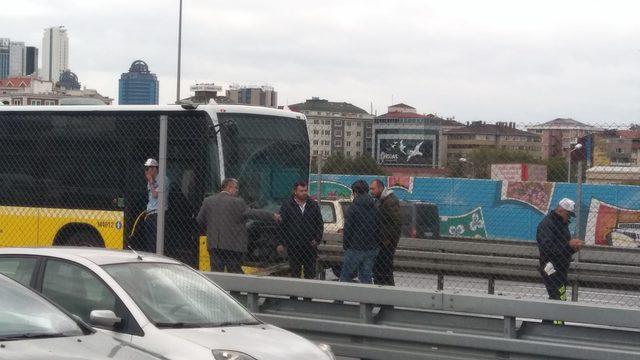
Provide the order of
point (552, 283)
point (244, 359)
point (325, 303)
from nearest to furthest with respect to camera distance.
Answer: point (244, 359), point (325, 303), point (552, 283)

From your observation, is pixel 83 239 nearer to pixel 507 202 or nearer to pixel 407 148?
pixel 407 148

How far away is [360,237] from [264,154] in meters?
3.06

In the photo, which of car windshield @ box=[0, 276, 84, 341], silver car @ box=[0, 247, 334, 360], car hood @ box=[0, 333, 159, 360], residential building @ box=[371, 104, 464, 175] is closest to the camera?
car hood @ box=[0, 333, 159, 360]

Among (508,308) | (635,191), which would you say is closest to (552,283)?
(508,308)

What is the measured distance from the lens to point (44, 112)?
16641 mm

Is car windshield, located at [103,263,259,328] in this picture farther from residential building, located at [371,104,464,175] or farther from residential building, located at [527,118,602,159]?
residential building, located at [371,104,464,175]

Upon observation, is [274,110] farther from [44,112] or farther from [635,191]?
[635,191]

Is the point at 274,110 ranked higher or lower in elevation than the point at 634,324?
higher

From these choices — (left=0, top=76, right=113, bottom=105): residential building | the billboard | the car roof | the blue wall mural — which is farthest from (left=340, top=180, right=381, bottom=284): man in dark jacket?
(left=0, top=76, right=113, bottom=105): residential building

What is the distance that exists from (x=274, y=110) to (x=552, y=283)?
21.1 feet

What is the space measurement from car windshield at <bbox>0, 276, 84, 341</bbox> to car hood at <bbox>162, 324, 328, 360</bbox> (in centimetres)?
94

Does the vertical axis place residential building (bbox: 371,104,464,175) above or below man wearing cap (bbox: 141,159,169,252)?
above

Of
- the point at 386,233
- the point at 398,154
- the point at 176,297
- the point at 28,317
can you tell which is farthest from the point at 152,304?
the point at 398,154

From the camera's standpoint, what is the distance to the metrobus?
1501 cm
